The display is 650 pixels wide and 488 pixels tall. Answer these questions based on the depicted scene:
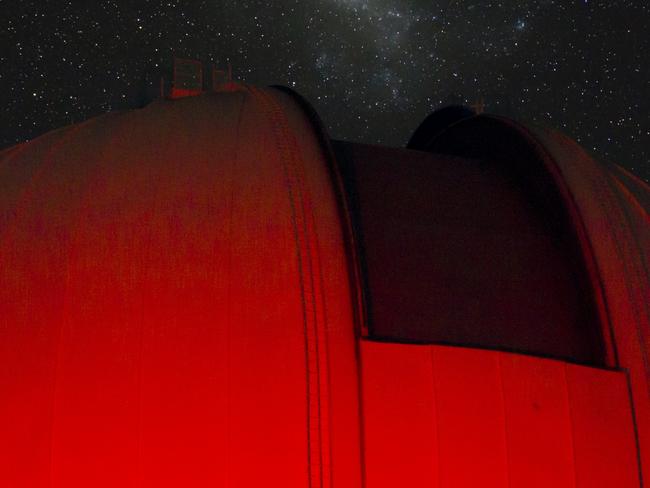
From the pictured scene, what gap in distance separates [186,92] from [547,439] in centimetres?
434

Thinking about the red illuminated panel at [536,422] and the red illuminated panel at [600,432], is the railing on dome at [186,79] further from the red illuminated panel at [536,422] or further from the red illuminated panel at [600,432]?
the red illuminated panel at [600,432]

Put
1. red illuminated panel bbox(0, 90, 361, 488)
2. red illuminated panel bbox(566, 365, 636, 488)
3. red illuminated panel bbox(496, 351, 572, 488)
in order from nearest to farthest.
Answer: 1. red illuminated panel bbox(0, 90, 361, 488)
2. red illuminated panel bbox(496, 351, 572, 488)
3. red illuminated panel bbox(566, 365, 636, 488)

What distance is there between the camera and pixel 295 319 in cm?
376

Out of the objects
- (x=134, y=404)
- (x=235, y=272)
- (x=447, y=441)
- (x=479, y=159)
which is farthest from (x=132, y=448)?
(x=479, y=159)

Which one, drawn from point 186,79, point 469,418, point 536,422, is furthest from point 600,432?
point 186,79

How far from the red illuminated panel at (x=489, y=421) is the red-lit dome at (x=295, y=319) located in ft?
0.04

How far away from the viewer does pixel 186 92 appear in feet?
21.0

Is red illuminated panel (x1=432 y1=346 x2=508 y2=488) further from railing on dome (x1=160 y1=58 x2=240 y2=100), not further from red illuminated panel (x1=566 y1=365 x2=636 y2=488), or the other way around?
railing on dome (x1=160 y1=58 x2=240 y2=100)

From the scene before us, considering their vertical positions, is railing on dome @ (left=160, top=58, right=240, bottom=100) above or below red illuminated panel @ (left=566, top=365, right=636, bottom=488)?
above

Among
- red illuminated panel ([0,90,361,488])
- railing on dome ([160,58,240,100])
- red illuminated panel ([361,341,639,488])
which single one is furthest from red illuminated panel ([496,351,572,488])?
railing on dome ([160,58,240,100])

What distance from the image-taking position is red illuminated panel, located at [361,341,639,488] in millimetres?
3656

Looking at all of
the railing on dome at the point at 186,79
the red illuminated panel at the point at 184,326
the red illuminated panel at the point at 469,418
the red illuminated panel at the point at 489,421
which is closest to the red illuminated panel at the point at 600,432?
the red illuminated panel at the point at 489,421

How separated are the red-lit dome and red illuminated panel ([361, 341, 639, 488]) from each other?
0.04 ft

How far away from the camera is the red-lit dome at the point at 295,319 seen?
363cm
